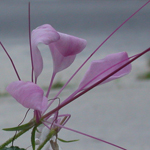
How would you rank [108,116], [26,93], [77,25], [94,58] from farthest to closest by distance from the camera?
[77,25]
[94,58]
[108,116]
[26,93]

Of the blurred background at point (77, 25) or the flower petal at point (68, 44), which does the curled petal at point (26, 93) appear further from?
the blurred background at point (77, 25)

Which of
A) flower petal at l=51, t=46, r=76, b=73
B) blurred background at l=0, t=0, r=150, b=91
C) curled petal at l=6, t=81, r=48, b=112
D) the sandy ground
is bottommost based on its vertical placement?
the sandy ground

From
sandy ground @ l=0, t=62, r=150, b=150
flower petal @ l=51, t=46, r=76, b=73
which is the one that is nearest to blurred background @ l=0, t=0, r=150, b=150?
sandy ground @ l=0, t=62, r=150, b=150

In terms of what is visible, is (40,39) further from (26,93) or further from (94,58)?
(94,58)

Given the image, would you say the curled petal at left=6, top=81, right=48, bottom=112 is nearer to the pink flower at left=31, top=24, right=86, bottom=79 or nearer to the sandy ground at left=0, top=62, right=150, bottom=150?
the pink flower at left=31, top=24, right=86, bottom=79

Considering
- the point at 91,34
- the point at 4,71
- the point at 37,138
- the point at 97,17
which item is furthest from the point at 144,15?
the point at 37,138

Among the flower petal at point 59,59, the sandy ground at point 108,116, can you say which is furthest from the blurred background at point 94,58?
the flower petal at point 59,59

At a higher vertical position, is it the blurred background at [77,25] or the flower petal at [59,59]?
the flower petal at [59,59]

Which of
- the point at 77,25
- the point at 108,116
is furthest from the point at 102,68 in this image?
the point at 77,25
